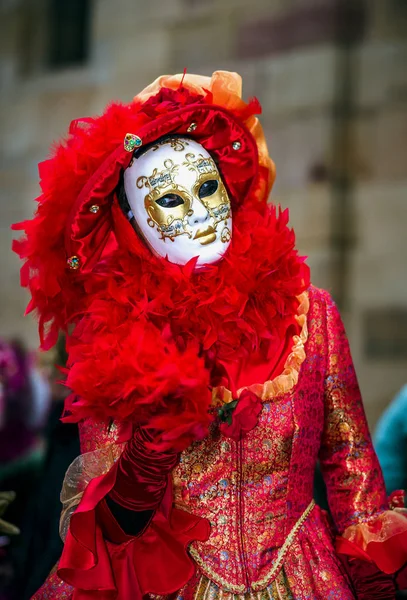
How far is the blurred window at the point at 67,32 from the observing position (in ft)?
A: 21.5

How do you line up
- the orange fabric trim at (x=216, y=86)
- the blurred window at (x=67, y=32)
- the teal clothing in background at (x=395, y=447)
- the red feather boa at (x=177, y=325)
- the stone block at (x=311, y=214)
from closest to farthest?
the red feather boa at (x=177, y=325) < the orange fabric trim at (x=216, y=86) < the teal clothing in background at (x=395, y=447) < the stone block at (x=311, y=214) < the blurred window at (x=67, y=32)

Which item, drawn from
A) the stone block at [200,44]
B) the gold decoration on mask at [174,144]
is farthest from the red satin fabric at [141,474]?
the stone block at [200,44]

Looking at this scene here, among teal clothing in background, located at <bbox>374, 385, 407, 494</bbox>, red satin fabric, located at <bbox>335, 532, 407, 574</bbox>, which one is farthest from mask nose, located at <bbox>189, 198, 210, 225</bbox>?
teal clothing in background, located at <bbox>374, 385, 407, 494</bbox>

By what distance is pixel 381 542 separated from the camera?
79.9 inches

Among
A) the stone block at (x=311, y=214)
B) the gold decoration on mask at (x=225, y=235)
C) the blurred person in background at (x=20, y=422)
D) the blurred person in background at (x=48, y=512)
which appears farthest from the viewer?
the stone block at (x=311, y=214)

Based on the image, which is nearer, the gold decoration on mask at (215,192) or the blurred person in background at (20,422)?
the gold decoration on mask at (215,192)

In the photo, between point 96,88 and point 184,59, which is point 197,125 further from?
point 96,88

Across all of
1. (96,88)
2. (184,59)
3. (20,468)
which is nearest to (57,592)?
(20,468)

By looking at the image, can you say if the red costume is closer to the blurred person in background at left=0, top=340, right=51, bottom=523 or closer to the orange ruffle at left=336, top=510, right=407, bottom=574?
the orange ruffle at left=336, top=510, right=407, bottom=574

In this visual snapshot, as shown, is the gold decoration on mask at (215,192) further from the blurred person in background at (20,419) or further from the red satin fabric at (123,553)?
the blurred person in background at (20,419)

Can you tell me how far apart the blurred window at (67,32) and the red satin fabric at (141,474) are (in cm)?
506

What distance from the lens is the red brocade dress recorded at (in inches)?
77.6

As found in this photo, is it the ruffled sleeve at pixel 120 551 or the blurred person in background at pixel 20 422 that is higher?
the ruffled sleeve at pixel 120 551

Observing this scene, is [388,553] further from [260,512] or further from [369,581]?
[260,512]
